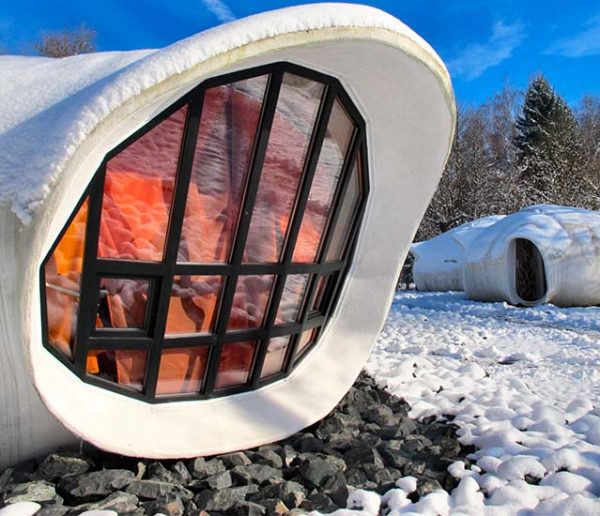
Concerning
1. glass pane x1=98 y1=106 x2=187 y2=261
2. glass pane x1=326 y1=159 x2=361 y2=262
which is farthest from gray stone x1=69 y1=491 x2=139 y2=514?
glass pane x1=326 y1=159 x2=361 y2=262

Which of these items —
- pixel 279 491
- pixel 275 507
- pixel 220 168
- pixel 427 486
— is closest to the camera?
pixel 275 507

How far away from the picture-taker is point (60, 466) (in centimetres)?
A: 182

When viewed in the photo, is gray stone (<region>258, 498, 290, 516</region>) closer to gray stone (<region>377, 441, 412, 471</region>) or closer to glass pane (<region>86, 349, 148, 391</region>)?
gray stone (<region>377, 441, 412, 471</region>)

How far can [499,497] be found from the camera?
1.82 metres

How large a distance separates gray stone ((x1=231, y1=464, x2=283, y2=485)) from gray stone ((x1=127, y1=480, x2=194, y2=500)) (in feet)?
0.66

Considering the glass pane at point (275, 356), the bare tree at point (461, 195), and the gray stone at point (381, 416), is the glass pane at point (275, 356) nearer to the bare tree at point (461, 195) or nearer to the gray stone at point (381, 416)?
the gray stone at point (381, 416)

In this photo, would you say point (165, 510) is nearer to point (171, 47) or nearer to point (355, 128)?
point (171, 47)

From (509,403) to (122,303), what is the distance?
2236 millimetres

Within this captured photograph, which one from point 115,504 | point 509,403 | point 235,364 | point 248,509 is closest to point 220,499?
point 248,509

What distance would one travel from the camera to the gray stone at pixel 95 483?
1.69 m

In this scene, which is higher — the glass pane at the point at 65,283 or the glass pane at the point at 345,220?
the glass pane at the point at 345,220

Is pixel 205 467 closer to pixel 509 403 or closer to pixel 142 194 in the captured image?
pixel 142 194

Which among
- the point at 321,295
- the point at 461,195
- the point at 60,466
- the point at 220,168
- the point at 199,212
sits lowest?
the point at 60,466

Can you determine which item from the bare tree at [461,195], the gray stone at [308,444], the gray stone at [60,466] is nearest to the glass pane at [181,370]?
the gray stone at [60,466]
